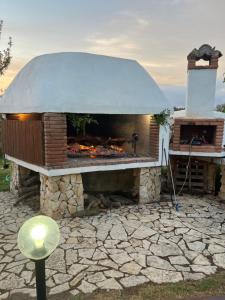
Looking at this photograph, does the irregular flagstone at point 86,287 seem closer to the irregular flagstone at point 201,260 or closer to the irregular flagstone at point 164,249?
the irregular flagstone at point 164,249

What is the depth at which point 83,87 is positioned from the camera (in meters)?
7.38

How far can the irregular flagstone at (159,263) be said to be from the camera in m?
5.05

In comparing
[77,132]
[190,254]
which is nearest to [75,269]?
[190,254]

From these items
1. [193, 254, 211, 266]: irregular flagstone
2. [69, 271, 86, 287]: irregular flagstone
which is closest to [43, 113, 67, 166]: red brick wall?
[69, 271, 86, 287]: irregular flagstone

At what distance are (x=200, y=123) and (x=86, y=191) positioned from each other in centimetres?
480

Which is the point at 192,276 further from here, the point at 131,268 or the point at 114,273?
the point at 114,273

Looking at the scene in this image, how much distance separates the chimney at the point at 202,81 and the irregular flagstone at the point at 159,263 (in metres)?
6.16

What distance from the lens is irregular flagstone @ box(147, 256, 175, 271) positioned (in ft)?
16.6

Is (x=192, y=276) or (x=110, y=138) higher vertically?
(x=110, y=138)

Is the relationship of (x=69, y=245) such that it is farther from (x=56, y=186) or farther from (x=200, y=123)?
(x=200, y=123)

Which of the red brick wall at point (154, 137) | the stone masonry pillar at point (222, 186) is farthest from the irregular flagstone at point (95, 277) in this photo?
the stone masonry pillar at point (222, 186)

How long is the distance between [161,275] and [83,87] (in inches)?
208

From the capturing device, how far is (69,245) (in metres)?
5.88

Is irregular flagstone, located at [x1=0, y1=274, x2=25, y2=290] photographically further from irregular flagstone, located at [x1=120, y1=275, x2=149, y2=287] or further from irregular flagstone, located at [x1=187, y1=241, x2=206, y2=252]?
irregular flagstone, located at [x1=187, y1=241, x2=206, y2=252]
